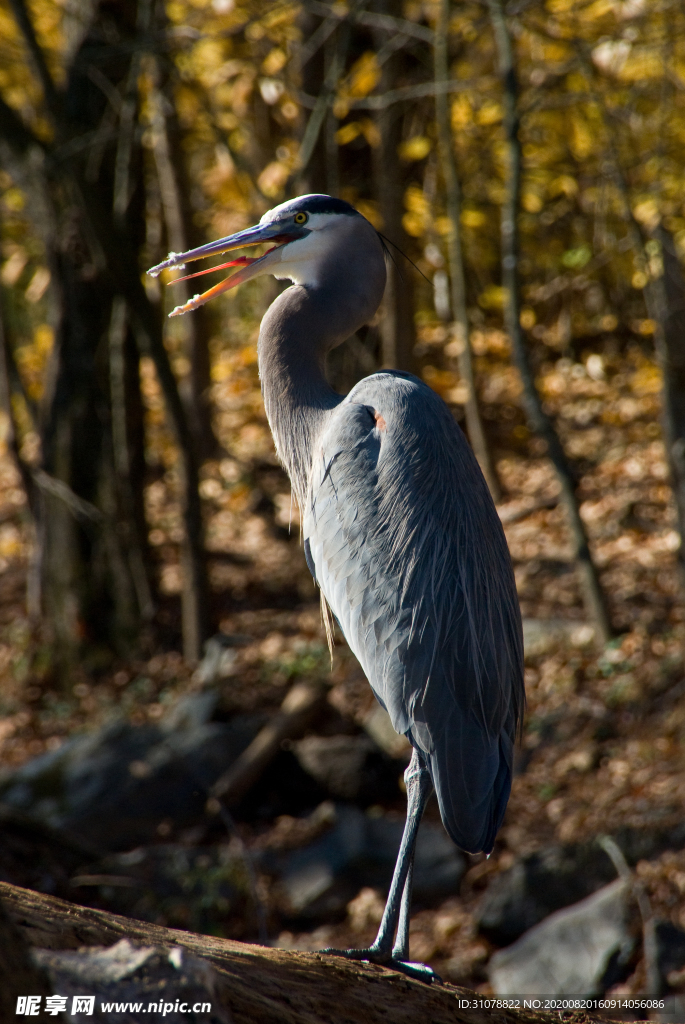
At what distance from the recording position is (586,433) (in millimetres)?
10305

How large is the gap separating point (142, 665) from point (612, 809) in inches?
182

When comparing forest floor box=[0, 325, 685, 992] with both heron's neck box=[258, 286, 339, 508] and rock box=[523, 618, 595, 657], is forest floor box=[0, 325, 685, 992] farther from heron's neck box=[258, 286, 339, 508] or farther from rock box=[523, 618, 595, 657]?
heron's neck box=[258, 286, 339, 508]

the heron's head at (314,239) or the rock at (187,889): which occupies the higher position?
the heron's head at (314,239)

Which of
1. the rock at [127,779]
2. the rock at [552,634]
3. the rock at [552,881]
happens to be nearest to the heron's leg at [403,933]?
the rock at [552,881]

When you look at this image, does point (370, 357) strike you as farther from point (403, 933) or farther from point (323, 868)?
point (403, 933)

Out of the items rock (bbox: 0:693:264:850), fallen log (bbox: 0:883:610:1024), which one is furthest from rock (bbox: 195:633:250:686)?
fallen log (bbox: 0:883:610:1024)

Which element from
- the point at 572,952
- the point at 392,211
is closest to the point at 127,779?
the point at 572,952

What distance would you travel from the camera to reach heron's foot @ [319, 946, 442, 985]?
9.55ft

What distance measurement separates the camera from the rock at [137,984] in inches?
69.7

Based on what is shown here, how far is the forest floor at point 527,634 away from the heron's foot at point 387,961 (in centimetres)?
174

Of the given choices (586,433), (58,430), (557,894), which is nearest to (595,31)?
(586,433)

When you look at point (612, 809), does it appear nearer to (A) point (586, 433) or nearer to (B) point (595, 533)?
(B) point (595, 533)

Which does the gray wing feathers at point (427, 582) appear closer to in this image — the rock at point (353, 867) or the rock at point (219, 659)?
the rock at point (353, 867)

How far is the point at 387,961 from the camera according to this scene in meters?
2.96
